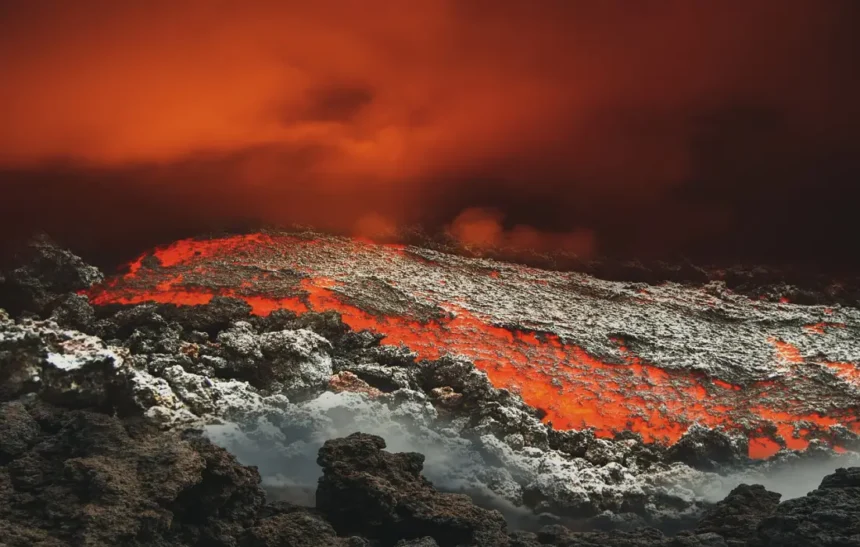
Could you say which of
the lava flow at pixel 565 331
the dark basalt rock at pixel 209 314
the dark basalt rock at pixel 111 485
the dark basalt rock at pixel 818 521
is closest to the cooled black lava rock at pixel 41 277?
the lava flow at pixel 565 331

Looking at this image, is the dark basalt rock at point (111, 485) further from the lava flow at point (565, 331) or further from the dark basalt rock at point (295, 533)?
the lava flow at point (565, 331)

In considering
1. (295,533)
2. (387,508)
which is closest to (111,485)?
(295,533)

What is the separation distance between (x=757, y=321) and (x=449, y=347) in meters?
3.81

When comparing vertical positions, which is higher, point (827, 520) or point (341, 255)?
point (341, 255)

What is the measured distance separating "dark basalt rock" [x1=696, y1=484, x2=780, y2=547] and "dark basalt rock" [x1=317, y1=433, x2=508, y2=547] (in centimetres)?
149

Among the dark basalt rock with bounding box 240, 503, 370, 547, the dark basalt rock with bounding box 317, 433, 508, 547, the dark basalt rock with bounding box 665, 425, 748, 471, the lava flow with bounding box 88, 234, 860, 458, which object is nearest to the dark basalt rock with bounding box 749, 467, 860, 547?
the dark basalt rock with bounding box 317, 433, 508, 547

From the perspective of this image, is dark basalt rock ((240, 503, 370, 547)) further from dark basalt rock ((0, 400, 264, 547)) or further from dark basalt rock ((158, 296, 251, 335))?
dark basalt rock ((158, 296, 251, 335))

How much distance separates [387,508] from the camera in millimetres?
5414

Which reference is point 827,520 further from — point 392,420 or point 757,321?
point 757,321

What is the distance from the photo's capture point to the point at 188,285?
26.1 feet

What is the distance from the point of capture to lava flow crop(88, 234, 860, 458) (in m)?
7.74

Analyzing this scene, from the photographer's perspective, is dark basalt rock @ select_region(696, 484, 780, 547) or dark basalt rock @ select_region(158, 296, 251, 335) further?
dark basalt rock @ select_region(158, 296, 251, 335)

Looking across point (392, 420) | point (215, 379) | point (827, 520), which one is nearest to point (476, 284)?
point (392, 420)

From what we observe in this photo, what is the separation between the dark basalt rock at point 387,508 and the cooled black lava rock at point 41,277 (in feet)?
11.1
